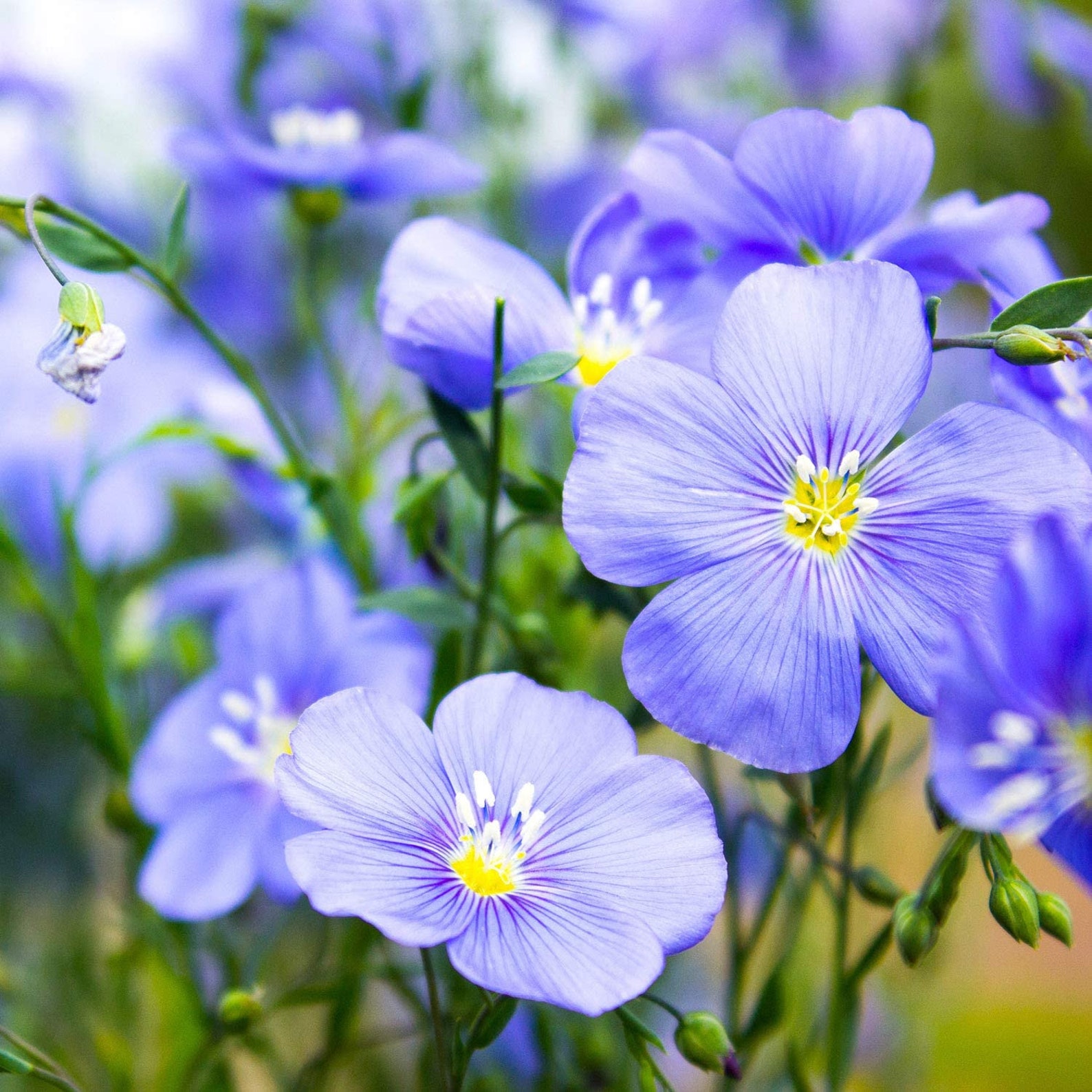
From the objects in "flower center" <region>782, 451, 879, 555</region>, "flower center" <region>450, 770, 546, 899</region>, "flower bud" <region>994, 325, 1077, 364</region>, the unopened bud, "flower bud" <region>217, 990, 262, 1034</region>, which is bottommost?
"flower bud" <region>217, 990, 262, 1034</region>

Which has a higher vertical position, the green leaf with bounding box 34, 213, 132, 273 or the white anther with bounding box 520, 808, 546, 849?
the green leaf with bounding box 34, 213, 132, 273

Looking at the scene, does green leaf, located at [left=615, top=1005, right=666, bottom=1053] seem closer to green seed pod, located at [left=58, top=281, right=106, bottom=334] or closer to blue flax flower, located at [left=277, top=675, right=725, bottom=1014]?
blue flax flower, located at [left=277, top=675, right=725, bottom=1014]

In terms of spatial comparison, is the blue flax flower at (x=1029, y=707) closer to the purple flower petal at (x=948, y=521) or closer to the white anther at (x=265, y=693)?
the purple flower petal at (x=948, y=521)

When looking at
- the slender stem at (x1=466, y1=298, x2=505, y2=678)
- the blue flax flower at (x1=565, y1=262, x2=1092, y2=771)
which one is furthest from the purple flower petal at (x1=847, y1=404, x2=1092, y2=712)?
the slender stem at (x1=466, y1=298, x2=505, y2=678)

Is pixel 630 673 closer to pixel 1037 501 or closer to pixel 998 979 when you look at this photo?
pixel 1037 501

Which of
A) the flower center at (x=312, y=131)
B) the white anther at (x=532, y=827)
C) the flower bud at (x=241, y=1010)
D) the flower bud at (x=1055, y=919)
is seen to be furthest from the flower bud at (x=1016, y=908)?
the flower center at (x=312, y=131)

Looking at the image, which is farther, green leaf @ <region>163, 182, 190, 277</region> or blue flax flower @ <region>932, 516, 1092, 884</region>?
green leaf @ <region>163, 182, 190, 277</region>
